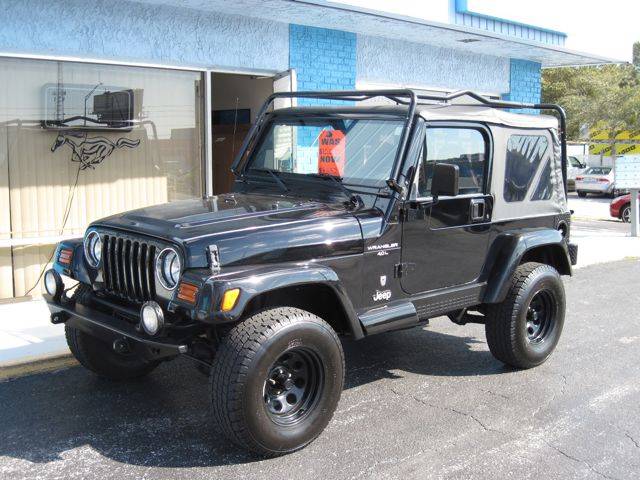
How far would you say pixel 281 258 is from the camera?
4.11 meters

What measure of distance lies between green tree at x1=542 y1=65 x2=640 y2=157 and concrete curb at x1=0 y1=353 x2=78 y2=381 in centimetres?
2840

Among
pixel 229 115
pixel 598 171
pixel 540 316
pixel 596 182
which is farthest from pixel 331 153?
pixel 598 171

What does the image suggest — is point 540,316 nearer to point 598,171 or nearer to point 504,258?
point 504,258

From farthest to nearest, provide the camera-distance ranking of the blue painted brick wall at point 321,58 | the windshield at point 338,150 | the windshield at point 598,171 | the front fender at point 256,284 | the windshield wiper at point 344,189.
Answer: the windshield at point 598,171 → the blue painted brick wall at point 321,58 → the windshield at point 338,150 → the windshield wiper at point 344,189 → the front fender at point 256,284

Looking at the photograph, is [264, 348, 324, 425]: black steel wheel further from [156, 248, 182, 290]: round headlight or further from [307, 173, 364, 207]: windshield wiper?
[307, 173, 364, 207]: windshield wiper

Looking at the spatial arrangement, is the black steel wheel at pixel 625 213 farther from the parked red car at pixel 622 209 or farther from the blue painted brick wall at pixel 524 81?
the blue painted brick wall at pixel 524 81

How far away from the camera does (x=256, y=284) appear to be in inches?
150

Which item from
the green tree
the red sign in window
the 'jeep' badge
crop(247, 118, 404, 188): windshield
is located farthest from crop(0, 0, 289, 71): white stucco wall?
the green tree

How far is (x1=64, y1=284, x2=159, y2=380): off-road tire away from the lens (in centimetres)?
489

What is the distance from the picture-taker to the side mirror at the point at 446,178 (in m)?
4.54

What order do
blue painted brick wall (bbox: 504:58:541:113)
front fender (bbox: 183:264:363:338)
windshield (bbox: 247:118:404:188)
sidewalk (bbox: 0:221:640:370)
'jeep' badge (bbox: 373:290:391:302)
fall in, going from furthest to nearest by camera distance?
blue painted brick wall (bbox: 504:58:541:113) → sidewalk (bbox: 0:221:640:370) → windshield (bbox: 247:118:404:188) → 'jeep' badge (bbox: 373:290:391:302) → front fender (bbox: 183:264:363:338)

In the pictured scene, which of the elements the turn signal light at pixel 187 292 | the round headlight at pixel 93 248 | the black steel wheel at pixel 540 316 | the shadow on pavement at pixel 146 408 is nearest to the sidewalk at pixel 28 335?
the shadow on pavement at pixel 146 408

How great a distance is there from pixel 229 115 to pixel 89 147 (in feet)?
10.5

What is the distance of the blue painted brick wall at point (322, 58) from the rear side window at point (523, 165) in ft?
14.7
